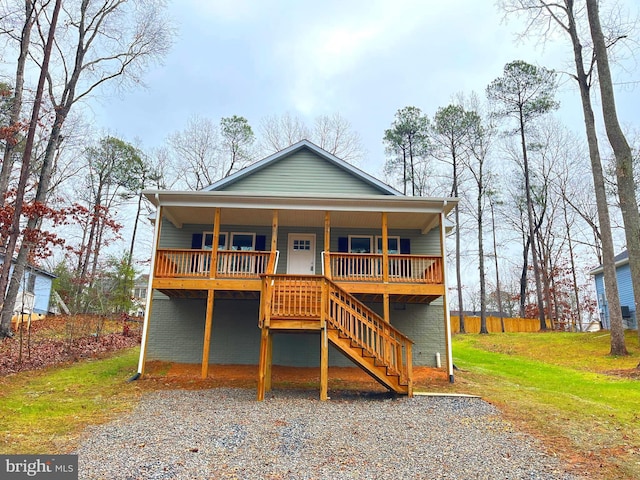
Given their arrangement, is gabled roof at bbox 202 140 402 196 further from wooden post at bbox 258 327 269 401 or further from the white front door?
wooden post at bbox 258 327 269 401

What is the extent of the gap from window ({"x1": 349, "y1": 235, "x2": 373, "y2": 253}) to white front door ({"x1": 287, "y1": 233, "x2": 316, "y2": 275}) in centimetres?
128

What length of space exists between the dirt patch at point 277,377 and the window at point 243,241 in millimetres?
3798

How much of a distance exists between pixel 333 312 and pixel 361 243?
15.8 feet

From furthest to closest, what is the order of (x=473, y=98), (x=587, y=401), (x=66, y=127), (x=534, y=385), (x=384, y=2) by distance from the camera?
1. (x=473, y=98)
2. (x=66, y=127)
3. (x=384, y=2)
4. (x=534, y=385)
5. (x=587, y=401)

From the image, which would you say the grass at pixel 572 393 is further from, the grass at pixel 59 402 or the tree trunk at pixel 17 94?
the tree trunk at pixel 17 94

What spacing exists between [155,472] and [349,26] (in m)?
17.3

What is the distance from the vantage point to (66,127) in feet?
52.6

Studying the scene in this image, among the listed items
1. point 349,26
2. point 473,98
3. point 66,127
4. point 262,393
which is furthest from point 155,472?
point 473,98

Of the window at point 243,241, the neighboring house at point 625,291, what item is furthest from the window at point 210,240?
the neighboring house at point 625,291

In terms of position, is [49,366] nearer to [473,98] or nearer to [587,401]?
[587,401]

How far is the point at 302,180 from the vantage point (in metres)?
14.2

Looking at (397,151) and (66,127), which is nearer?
(66,127)

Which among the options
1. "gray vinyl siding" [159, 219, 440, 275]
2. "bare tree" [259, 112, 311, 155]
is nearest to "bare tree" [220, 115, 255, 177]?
"bare tree" [259, 112, 311, 155]

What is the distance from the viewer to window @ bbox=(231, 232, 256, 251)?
43.8 feet
